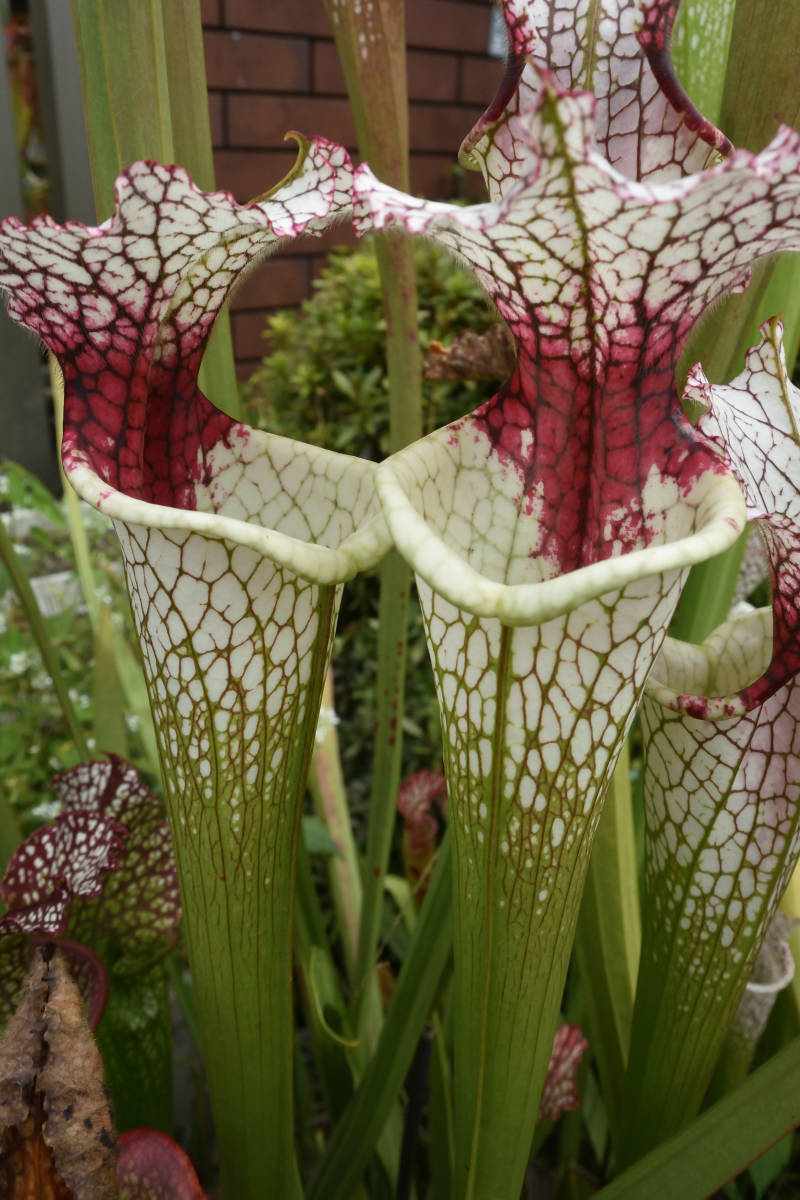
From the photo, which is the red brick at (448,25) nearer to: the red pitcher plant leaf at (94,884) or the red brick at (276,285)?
the red brick at (276,285)

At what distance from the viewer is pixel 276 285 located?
8.95ft

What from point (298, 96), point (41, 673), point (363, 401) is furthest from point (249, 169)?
point (41, 673)

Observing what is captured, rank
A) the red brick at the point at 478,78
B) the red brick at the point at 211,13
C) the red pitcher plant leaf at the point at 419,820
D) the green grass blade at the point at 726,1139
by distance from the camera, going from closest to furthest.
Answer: the green grass blade at the point at 726,1139 < the red pitcher plant leaf at the point at 419,820 < the red brick at the point at 211,13 < the red brick at the point at 478,78

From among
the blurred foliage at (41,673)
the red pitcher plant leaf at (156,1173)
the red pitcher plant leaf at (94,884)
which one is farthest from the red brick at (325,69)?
the red pitcher plant leaf at (156,1173)

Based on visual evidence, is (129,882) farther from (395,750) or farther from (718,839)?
(718,839)

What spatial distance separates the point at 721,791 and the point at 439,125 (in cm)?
294

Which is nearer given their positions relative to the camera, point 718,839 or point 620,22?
point 620,22

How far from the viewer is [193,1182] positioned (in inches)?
17.7

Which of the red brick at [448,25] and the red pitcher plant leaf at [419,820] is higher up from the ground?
the red brick at [448,25]

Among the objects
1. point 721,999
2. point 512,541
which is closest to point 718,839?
point 721,999

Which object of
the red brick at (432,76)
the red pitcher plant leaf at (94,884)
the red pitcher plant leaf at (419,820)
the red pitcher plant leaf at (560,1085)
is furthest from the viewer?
the red brick at (432,76)

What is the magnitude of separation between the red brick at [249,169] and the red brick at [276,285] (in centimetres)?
21

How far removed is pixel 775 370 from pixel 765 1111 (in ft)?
1.16

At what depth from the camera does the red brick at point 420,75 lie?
2.57 metres
